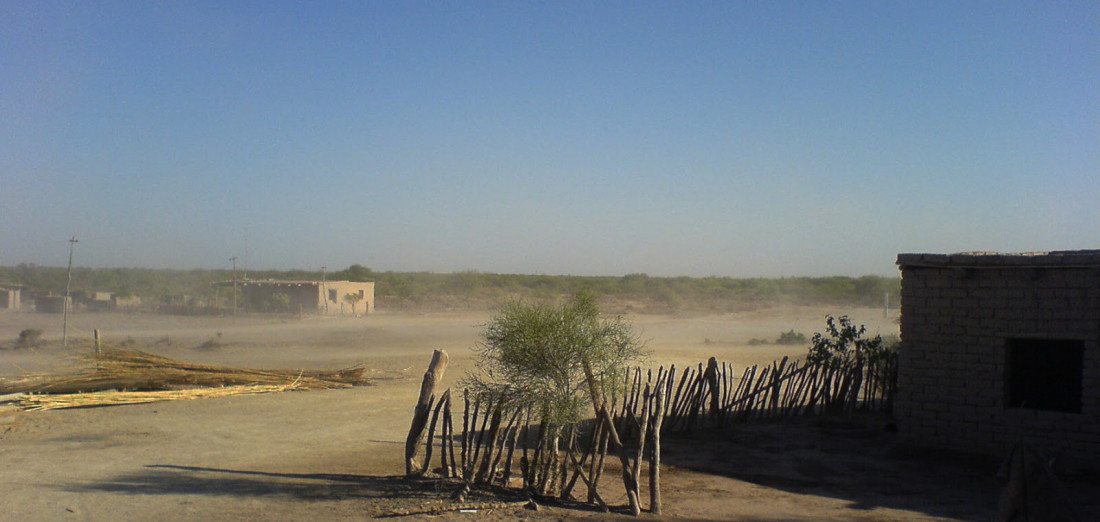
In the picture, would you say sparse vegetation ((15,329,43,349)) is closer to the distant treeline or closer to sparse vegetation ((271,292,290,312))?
sparse vegetation ((271,292,290,312))

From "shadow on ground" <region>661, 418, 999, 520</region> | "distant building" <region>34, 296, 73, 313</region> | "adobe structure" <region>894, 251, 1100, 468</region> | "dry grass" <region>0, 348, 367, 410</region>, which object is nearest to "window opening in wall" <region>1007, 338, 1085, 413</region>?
"adobe structure" <region>894, 251, 1100, 468</region>

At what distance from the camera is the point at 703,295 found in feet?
189

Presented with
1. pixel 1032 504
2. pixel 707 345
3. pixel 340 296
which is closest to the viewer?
pixel 1032 504

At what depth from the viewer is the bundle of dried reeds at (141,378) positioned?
15531mm

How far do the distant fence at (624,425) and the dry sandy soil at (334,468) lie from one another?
0.38 meters

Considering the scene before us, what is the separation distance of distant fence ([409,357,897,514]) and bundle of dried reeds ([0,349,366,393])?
5.92 metres

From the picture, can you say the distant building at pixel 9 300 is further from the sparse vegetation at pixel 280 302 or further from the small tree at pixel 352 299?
the small tree at pixel 352 299

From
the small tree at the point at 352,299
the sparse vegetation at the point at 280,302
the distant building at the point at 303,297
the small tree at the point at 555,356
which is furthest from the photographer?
the small tree at the point at 352,299

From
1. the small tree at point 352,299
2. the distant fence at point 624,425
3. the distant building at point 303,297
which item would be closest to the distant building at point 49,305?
the distant building at point 303,297

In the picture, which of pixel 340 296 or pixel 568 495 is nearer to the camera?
pixel 568 495

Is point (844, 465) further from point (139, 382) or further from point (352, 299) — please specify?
point (352, 299)

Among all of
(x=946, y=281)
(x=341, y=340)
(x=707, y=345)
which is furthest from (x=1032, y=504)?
(x=341, y=340)

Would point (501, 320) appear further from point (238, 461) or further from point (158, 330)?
point (158, 330)

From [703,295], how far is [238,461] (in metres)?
49.3
